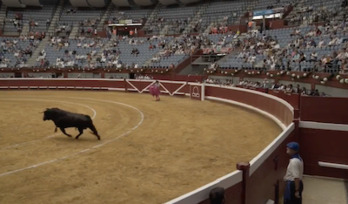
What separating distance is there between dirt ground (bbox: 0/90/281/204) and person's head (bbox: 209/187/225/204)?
2.67 m

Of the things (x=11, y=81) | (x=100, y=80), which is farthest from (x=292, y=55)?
(x=11, y=81)

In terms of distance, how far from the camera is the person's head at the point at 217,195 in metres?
3.76

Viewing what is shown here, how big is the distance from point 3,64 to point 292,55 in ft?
96.3

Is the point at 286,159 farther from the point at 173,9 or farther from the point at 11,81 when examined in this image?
the point at 173,9

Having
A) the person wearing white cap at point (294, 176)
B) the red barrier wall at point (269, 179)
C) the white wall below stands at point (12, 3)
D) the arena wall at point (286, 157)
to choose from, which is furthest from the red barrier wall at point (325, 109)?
the white wall below stands at point (12, 3)

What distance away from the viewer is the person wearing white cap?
530 cm

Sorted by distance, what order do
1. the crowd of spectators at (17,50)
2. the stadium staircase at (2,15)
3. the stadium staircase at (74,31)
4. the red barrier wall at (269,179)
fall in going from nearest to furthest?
the red barrier wall at (269,179), the crowd of spectators at (17,50), the stadium staircase at (2,15), the stadium staircase at (74,31)

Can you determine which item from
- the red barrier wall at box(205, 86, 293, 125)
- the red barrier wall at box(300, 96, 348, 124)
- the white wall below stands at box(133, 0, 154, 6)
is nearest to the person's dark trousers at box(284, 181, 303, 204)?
the red barrier wall at box(300, 96, 348, 124)

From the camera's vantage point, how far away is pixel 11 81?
31.3 meters

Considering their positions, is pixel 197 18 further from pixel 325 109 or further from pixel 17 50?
pixel 325 109

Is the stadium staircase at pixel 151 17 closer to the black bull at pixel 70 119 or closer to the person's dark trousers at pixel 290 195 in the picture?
the black bull at pixel 70 119

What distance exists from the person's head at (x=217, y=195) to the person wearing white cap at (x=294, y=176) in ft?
6.33

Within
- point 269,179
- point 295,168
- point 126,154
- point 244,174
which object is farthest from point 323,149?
point 126,154

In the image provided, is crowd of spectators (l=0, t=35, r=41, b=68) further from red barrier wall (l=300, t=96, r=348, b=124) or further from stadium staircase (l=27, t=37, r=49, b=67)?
red barrier wall (l=300, t=96, r=348, b=124)
